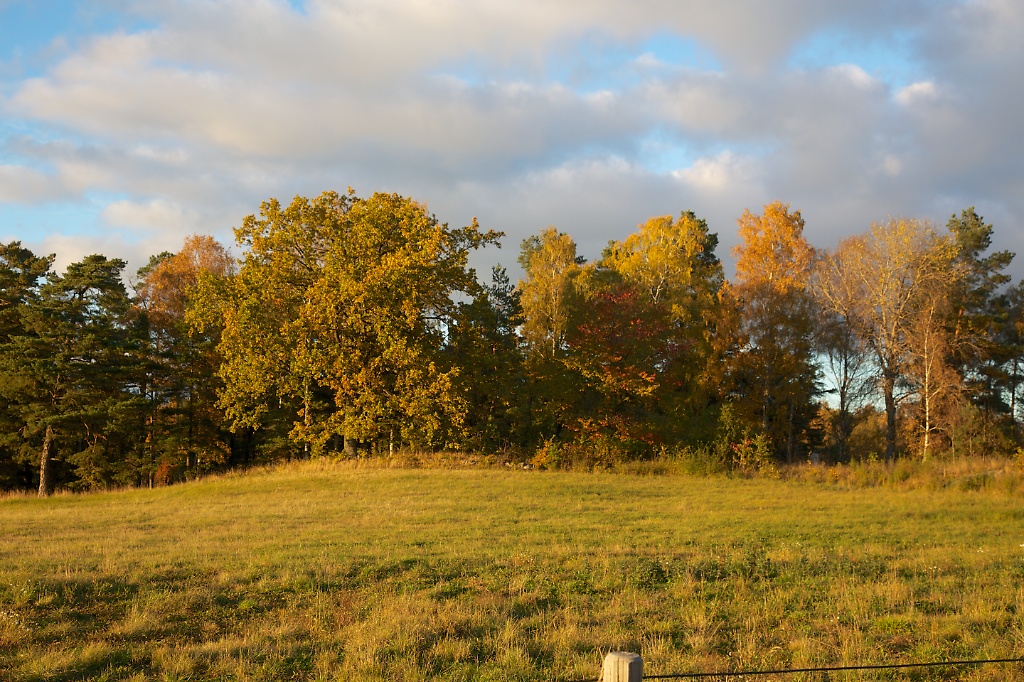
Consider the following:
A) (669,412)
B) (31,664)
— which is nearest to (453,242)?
(669,412)

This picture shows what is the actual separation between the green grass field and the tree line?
13119mm

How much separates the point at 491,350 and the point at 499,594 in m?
23.6

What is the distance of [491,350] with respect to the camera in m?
32.3

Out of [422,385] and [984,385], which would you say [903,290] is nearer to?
[984,385]

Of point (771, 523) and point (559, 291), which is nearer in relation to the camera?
point (771, 523)

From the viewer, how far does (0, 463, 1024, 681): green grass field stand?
21.4 ft

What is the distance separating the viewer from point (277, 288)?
30.3m

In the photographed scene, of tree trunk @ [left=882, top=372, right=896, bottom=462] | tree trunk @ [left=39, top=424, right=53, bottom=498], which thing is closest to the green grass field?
tree trunk @ [left=882, top=372, right=896, bottom=462]

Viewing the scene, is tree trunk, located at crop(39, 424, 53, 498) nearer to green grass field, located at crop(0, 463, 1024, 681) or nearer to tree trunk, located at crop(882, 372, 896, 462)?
green grass field, located at crop(0, 463, 1024, 681)

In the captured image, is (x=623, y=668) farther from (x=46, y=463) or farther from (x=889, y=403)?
(x=46, y=463)

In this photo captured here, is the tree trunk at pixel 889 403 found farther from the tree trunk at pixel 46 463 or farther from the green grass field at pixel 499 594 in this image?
the tree trunk at pixel 46 463

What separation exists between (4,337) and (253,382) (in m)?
20.1

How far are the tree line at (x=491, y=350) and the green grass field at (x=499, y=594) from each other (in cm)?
1312

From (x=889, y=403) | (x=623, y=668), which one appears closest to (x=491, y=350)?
(x=889, y=403)
